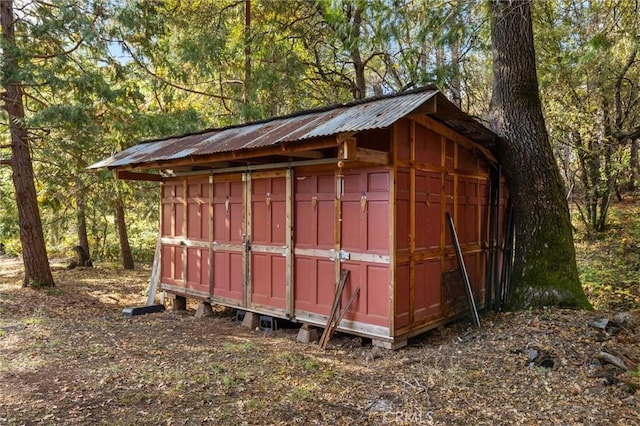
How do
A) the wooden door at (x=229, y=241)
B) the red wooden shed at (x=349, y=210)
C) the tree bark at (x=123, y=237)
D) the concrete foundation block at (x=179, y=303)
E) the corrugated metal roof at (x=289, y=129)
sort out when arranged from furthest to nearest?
the tree bark at (x=123, y=237) → the concrete foundation block at (x=179, y=303) → the wooden door at (x=229, y=241) → the red wooden shed at (x=349, y=210) → the corrugated metal roof at (x=289, y=129)

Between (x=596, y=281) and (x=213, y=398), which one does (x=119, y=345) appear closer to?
(x=213, y=398)

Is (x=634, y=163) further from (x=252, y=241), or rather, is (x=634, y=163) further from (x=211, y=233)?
(x=211, y=233)

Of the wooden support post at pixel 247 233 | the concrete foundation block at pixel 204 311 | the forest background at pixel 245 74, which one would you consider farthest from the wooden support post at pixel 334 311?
the forest background at pixel 245 74

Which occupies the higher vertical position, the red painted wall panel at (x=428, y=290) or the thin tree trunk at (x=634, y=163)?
the thin tree trunk at (x=634, y=163)

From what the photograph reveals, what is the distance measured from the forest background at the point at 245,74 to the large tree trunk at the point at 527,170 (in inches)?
38.7

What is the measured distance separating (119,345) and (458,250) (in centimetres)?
461

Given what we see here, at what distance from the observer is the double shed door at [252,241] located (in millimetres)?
6171

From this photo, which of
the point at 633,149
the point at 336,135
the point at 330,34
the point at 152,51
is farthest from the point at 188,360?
the point at 633,149

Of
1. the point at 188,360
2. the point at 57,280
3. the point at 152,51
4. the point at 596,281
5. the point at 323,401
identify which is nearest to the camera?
the point at 323,401

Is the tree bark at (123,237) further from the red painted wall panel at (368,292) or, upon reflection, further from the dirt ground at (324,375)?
the red painted wall panel at (368,292)

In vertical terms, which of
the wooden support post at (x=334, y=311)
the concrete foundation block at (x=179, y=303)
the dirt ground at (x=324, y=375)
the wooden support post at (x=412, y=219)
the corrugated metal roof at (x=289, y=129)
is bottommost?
the concrete foundation block at (x=179, y=303)

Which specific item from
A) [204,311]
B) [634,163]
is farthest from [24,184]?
[634,163]

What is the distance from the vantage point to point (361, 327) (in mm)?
5250

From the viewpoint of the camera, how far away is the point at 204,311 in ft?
24.5
